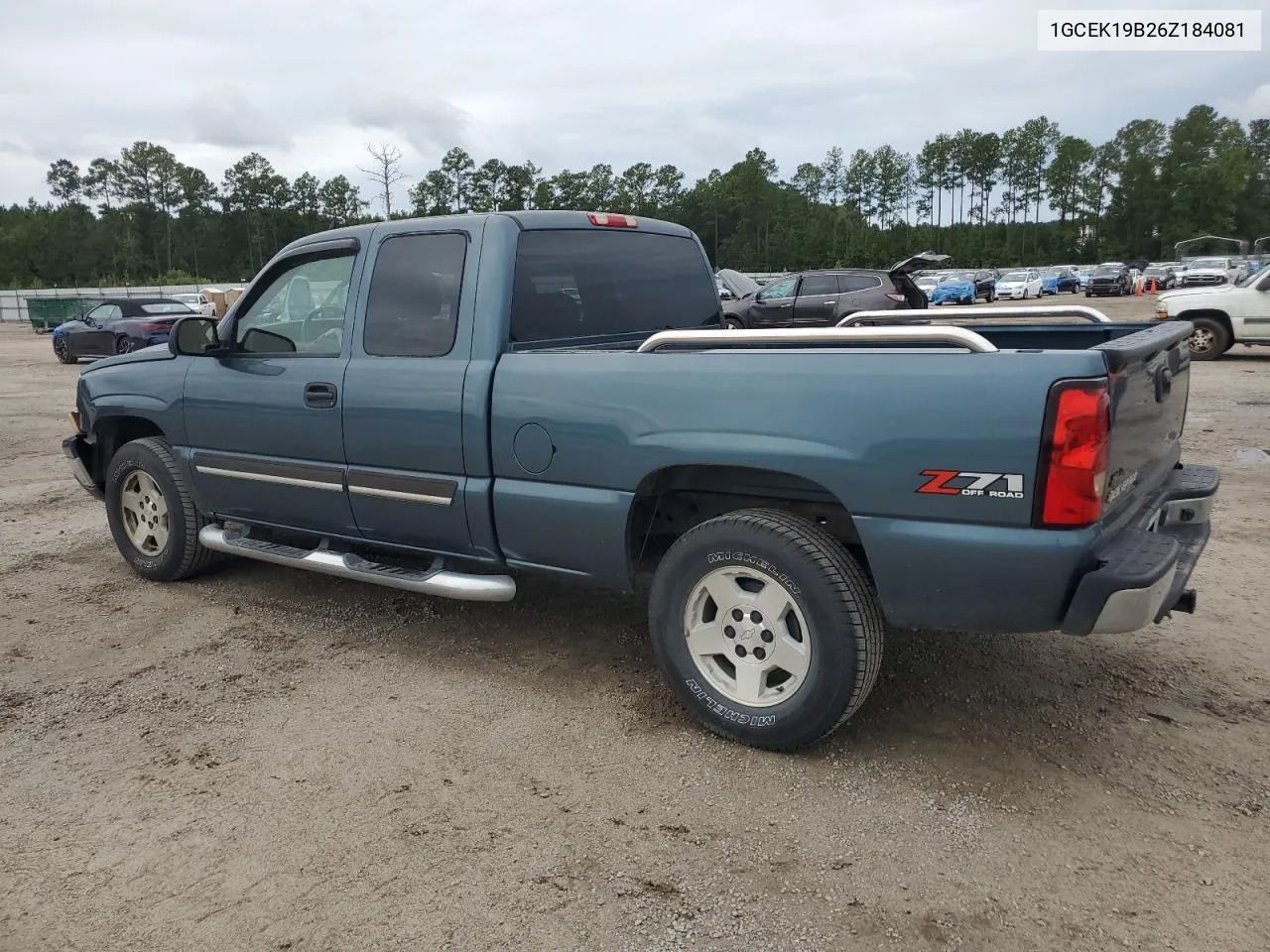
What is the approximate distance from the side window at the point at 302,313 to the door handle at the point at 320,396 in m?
0.17

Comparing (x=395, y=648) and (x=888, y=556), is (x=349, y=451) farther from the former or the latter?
(x=888, y=556)

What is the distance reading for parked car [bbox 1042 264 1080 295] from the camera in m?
51.0

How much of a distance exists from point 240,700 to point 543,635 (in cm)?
135

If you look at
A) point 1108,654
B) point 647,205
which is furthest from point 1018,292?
point 647,205

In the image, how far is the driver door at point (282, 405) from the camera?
4383 millimetres

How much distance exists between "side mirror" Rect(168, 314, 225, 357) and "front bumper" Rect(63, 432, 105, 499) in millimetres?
1151

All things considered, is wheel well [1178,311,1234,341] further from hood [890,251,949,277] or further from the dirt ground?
the dirt ground

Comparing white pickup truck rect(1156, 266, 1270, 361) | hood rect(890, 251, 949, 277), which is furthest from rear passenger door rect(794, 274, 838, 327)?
white pickup truck rect(1156, 266, 1270, 361)

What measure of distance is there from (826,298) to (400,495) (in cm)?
1622

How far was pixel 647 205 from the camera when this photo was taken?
315 feet

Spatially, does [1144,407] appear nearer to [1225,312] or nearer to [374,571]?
[374,571]

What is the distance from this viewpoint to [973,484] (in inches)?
112

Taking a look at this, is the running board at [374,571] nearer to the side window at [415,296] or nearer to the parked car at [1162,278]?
the side window at [415,296]

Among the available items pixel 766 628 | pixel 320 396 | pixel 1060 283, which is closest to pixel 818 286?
pixel 320 396
